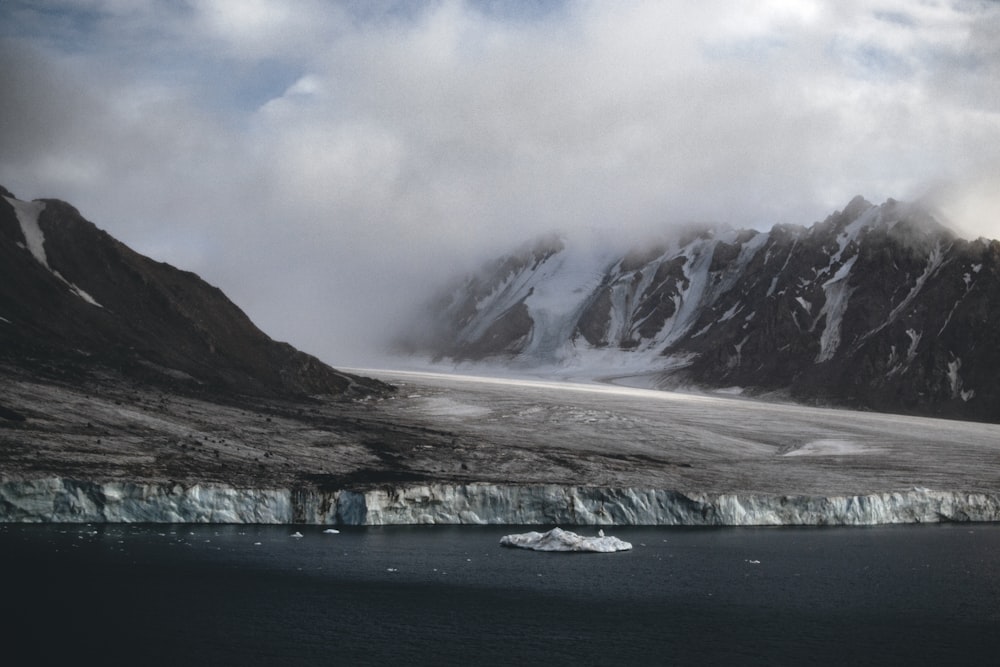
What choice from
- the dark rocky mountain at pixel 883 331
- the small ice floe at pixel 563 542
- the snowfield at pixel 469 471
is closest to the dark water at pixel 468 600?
the small ice floe at pixel 563 542

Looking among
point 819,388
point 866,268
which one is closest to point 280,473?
point 819,388

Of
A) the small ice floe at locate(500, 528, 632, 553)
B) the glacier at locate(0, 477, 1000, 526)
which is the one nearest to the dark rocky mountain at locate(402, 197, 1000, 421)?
the glacier at locate(0, 477, 1000, 526)

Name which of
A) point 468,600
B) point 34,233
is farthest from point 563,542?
point 34,233

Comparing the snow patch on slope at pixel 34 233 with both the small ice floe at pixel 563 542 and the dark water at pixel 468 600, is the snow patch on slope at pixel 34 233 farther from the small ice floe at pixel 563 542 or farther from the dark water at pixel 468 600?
the small ice floe at pixel 563 542

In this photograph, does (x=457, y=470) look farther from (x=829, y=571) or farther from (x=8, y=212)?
(x=8, y=212)

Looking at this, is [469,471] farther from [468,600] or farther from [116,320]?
[116,320]

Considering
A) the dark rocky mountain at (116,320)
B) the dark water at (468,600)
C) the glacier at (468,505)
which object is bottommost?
the dark water at (468,600)

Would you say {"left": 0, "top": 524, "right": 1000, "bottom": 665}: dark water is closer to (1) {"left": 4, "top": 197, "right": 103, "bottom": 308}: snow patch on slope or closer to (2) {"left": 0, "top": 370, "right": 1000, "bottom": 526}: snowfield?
(2) {"left": 0, "top": 370, "right": 1000, "bottom": 526}: snowfield
